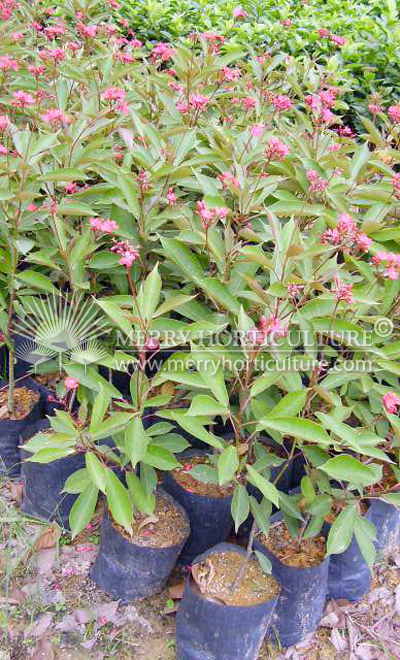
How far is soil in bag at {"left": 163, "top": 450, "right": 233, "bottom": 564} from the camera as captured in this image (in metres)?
2.05

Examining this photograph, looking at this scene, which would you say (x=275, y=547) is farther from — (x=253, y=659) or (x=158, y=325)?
(x=158, y=325)

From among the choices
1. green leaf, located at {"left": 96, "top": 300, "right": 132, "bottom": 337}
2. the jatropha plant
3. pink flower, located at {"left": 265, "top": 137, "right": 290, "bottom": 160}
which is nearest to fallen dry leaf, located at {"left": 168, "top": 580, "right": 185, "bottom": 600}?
the jatropha plant

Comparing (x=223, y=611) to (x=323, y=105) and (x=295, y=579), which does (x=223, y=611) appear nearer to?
(x=295, y=579)

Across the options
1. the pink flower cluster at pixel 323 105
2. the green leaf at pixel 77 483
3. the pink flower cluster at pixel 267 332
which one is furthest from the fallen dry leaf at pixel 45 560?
the pink flower cluster at pixel 323 105

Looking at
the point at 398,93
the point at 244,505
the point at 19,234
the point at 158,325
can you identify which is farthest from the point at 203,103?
the point at 398,93

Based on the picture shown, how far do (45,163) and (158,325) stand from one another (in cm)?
86

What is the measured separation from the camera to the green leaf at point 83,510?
1.74 metres

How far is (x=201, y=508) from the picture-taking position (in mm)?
2053

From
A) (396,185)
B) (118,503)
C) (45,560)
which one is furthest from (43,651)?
(396,185)

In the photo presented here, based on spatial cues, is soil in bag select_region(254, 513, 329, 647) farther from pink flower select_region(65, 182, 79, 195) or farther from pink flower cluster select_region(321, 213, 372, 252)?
pink flower select_region(65, 182, 79, 195)

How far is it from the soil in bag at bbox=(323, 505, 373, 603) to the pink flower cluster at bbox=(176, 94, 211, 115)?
1516 millimetres

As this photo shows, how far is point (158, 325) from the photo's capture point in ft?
5.62

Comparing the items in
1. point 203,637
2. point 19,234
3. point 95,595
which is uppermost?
point 19,234

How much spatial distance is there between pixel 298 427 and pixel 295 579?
0.66 m
